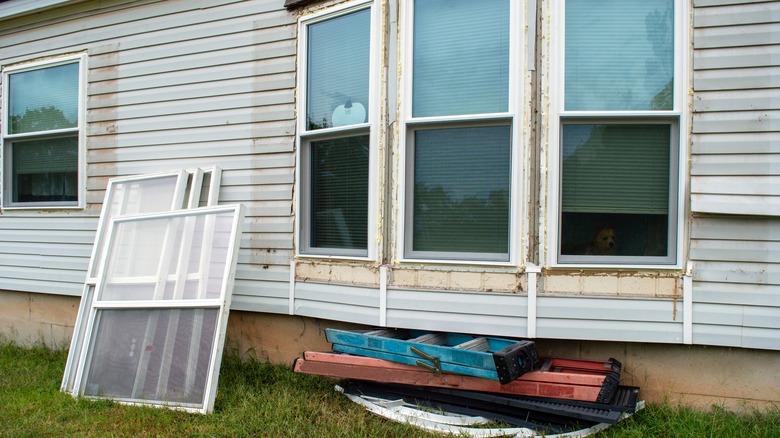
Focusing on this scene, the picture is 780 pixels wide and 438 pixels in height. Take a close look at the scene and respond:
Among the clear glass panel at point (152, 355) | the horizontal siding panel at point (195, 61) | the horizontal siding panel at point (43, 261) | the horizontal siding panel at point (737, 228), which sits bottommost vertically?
the clear glass panel at point (152, 355)

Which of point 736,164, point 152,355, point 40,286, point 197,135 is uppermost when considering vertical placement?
point 197,135

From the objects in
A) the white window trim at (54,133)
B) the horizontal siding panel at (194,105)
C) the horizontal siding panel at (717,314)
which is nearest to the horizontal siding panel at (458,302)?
the horizontal siding panel at (717,314)

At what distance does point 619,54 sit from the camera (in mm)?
3648

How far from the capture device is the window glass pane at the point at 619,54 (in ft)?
11.9

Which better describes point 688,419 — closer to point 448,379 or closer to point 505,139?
point 448,379

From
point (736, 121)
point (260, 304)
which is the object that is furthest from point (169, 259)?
point (736, 121)

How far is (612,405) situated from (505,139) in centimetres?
175

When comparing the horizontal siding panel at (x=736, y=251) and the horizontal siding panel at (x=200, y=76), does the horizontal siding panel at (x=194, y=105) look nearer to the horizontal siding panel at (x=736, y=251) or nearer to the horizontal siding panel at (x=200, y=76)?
the horizontal siding panel at (x=200, y=76)

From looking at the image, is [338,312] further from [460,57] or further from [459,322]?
[460,57]

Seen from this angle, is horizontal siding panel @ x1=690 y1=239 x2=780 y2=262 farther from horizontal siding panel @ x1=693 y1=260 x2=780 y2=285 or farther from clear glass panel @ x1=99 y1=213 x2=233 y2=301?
clear glass panel @ x1=99 y1=213 x2=233 y2=301

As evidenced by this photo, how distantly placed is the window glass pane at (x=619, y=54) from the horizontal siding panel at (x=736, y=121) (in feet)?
0.69

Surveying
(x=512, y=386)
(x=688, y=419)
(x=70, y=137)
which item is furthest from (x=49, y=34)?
(x=688, y=419)

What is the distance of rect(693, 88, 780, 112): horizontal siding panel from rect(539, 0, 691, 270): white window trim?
87 mm

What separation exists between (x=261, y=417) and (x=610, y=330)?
7.55ft
